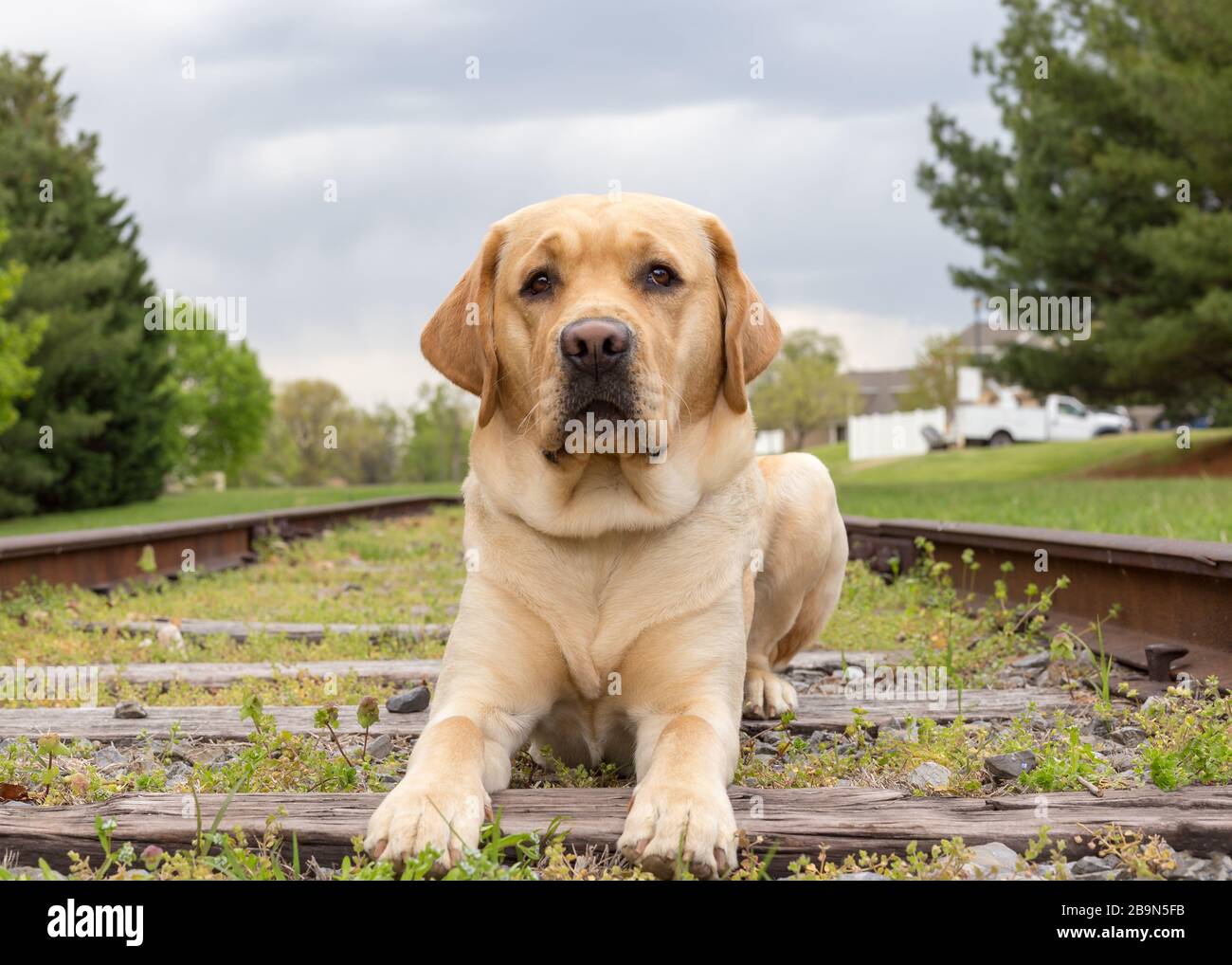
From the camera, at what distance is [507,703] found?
314 cm

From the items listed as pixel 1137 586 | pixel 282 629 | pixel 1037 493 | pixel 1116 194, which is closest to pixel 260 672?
pixel 282 629

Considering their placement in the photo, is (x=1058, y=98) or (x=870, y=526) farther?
(x=1058, y=98)

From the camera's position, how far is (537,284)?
3363 millimetres

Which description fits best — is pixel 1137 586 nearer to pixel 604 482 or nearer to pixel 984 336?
pixel 604 482

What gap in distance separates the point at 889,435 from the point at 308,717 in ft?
160

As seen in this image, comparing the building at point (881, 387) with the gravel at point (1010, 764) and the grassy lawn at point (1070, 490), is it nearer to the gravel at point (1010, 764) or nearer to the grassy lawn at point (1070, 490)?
the grassy lawn at point (1070, 490)

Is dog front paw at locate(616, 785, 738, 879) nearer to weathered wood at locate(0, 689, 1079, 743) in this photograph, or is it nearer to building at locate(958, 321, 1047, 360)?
weathered wood at locate(0, 689, 1079, 743)

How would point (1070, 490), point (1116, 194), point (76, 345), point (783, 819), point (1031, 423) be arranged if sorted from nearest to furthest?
point (783, 819), point (1070, 490), point (1116, 194), point (76, 345), point (1031, 423)

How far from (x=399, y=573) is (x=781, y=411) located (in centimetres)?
5713

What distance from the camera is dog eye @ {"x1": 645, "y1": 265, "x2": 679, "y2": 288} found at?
334 centimetres
